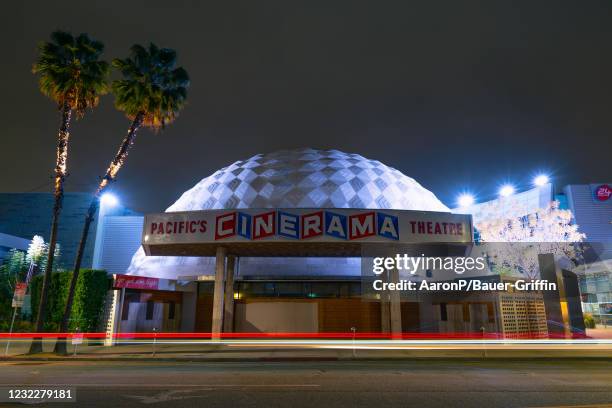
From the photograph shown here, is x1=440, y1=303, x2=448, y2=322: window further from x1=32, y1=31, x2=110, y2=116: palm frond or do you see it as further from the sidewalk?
x1=32, y1=31, x2=110, y2=116: palm frond

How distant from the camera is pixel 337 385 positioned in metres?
9.73

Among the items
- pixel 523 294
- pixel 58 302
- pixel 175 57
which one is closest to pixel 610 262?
pixel 523 294

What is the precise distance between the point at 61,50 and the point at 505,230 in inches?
1812

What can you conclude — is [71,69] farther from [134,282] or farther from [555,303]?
[555,303]

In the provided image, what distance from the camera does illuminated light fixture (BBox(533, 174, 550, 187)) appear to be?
5441 cm

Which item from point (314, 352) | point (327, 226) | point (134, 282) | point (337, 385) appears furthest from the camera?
point (134, 282)

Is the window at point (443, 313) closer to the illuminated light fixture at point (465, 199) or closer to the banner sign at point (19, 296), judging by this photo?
the banner sign at point (19, 296)

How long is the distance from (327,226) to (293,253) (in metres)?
4.61

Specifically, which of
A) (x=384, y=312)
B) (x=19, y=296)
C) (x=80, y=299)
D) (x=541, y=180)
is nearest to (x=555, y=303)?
(x=384, y=312)

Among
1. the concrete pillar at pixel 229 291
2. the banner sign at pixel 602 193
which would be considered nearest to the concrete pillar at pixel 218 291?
the concrete pillar at pixel 229 291

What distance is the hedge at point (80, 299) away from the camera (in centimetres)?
2277

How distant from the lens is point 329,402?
7.81 metres

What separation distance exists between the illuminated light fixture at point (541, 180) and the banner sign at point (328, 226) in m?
40.5

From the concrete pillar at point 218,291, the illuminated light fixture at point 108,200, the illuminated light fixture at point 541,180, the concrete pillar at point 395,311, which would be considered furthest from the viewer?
the illuminated light fixture at point 108,200
